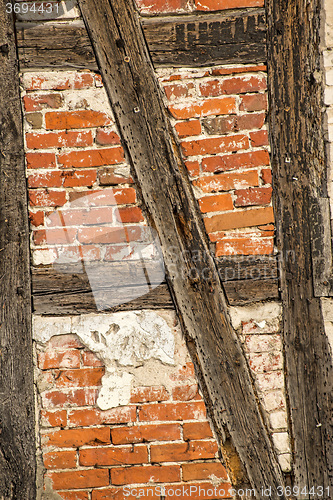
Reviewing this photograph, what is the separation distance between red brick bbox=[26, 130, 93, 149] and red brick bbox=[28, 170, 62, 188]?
0.13 m

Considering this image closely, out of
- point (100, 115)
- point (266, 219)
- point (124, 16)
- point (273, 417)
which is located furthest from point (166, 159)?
point (273, 417)

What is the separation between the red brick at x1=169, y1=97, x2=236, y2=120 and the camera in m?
1.80

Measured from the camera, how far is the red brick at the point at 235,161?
181 centimetres

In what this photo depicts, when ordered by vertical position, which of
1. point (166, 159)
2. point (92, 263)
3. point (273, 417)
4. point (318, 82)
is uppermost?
point (318, 82)

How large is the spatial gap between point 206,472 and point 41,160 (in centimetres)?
172

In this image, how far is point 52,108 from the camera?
181 cm

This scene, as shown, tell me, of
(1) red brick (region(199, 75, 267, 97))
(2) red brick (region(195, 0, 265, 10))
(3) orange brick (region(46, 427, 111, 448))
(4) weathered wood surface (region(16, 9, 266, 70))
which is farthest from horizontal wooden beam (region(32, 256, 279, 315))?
(2) red brick (region(195, 0, 265, 10))

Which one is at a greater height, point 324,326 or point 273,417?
point 324,326

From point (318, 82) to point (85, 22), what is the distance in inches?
45.8

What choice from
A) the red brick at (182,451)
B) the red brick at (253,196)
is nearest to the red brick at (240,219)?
the red brick at (253,196)

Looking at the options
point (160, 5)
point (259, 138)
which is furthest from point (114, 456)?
point (160, 5)

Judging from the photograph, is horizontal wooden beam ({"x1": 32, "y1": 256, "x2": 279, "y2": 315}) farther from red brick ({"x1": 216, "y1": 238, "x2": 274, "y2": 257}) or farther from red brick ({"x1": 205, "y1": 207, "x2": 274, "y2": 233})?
red brick ({"x1": 205, "y1": 207, "x2": 274, "y2": 233})

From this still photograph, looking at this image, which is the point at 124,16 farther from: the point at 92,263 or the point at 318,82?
the point at 92,263

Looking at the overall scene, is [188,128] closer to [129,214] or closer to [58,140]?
[129,214]
